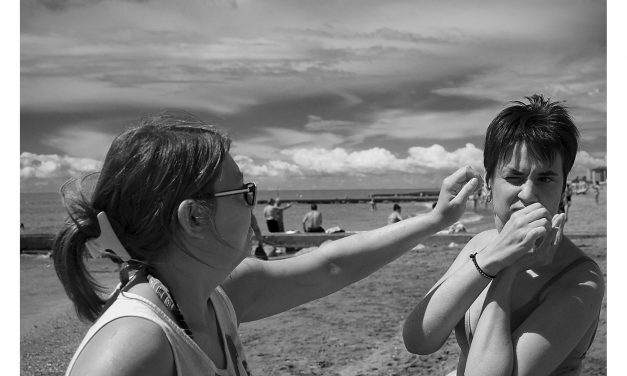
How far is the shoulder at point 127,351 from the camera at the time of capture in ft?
3.63

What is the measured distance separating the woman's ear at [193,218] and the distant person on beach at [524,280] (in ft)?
2.44

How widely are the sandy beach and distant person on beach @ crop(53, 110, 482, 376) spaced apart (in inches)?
155

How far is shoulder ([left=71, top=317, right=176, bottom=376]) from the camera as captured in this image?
1.11m

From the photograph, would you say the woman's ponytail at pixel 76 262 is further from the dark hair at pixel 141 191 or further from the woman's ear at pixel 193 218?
the woman's ear at pixel 193 218

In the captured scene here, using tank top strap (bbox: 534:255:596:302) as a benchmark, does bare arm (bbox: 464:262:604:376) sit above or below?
below

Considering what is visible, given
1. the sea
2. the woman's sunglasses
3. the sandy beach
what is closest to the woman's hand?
the woman's sunglasses

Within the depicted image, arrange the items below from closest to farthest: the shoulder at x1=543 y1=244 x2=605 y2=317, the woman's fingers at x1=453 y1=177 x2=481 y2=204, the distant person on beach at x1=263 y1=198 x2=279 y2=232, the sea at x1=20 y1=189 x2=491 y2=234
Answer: the shoulder at x1=543 y1=244 x2=605 y2=317 < the woman's fingers at x1=453 y1=177 x2=481 y2=204 < the distant person on beach at x1=263 y1=198 x2=279 y2=232 < the sea at x1=20 y1=189 x2=491 y2=234

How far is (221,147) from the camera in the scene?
1.45m

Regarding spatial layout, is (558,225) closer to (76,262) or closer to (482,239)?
(482,239)

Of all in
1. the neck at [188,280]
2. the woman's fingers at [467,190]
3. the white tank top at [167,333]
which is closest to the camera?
the white tank top at [167,333]

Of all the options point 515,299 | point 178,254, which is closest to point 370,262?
point 515,299

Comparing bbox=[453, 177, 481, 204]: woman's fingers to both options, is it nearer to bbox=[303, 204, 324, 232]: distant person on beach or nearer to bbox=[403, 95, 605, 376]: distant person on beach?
bbox=[403, 95, 605, 376]: distant person on beach

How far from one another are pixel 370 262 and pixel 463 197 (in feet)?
1.36

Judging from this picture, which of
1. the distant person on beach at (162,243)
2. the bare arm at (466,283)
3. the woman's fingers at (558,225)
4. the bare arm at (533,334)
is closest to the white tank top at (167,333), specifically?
the distant person on beach at (162,243)
